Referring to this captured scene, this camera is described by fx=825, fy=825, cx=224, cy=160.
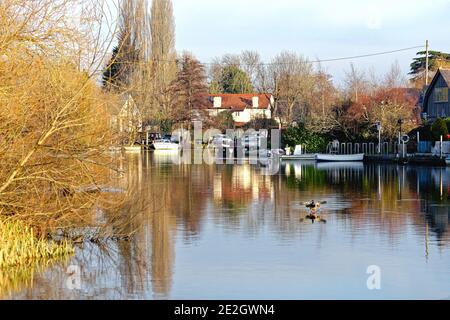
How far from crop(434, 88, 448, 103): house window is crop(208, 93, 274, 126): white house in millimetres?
30129

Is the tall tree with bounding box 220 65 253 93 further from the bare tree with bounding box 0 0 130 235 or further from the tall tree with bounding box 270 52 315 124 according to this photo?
the bare tree with bounding box 0 0 130 235

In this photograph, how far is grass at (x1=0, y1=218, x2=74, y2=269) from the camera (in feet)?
50.2

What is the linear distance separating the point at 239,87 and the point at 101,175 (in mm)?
93354

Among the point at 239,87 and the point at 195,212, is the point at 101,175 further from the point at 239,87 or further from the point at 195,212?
the point at 239,87

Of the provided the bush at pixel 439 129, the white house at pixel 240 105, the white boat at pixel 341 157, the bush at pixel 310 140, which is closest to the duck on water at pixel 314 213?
the bush at pixel 439 129

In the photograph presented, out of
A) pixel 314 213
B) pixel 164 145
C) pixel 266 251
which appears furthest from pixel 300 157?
pixel 266 251

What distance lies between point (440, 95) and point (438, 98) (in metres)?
0.50

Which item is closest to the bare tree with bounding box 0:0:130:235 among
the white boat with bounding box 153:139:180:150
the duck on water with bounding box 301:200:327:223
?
the duck on water with bounding box 301:200:327:223

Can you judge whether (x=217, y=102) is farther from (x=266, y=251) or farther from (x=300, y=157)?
(x=266, y=251)

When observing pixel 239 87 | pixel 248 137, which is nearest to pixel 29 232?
pixel 248 137

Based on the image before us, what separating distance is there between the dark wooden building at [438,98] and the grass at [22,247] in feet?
187

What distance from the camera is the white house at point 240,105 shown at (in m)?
101

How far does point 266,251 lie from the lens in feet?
57.9
